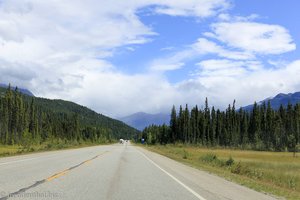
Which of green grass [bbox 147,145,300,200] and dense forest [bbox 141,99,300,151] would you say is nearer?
green grass [bbox 147,145,300,200]

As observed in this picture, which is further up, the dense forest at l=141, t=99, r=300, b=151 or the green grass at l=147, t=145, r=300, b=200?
the dense forest at l=141, t=99, r=300, b=151

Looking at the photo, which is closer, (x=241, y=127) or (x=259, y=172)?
(x=259, y=172)

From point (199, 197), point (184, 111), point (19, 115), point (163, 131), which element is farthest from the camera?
point (163, 131)

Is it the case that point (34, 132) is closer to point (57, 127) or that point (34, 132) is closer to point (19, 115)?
point (19, 115)

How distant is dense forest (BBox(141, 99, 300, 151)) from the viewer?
11985 centimetres

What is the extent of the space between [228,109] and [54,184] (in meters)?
131

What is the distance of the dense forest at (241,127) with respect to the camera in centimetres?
11985

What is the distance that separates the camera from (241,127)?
137375 mm

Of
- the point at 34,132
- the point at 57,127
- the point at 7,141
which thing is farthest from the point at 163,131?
the point at 7,141

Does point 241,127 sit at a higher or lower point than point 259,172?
higher

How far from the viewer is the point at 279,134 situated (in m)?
122

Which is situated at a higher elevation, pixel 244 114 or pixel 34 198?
pixel 244 114

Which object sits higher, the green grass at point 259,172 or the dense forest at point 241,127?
the dense forest at point 241,127

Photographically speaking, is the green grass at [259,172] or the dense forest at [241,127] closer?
the green grass at [259,172]
